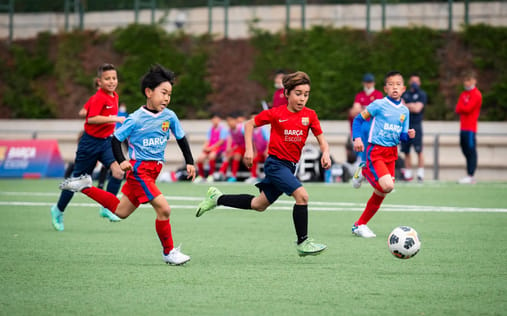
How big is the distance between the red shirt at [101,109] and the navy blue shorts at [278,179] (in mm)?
2904

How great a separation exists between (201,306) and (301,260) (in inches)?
89.8

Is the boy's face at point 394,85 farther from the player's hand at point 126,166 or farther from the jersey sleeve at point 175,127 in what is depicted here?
the player's hand at point 126,166

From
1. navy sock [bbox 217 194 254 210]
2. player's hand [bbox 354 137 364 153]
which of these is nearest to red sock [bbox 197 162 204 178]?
player's hand [bbox 354 137 364 153]

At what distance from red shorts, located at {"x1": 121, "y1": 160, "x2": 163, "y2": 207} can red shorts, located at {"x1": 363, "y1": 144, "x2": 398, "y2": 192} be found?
287cm

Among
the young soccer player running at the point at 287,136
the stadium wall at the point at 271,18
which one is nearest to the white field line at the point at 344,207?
the young soccer player running at the point at 287,136

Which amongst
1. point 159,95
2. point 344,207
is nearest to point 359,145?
point 159,95

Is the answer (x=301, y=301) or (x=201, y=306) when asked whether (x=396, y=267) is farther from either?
(x=201, y=306)

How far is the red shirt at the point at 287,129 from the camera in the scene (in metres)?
8.24

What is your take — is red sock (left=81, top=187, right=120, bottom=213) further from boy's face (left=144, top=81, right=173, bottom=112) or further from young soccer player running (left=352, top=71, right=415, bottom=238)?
young soccer player running (left=352, top=71, right=415, bottom=238)

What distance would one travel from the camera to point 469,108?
1816 centimetres

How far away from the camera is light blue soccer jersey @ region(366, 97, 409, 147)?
9.92 meters

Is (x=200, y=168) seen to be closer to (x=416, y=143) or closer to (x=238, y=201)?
(x=416, y=143)

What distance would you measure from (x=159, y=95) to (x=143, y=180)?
0.79 m

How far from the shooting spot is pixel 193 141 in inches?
963
